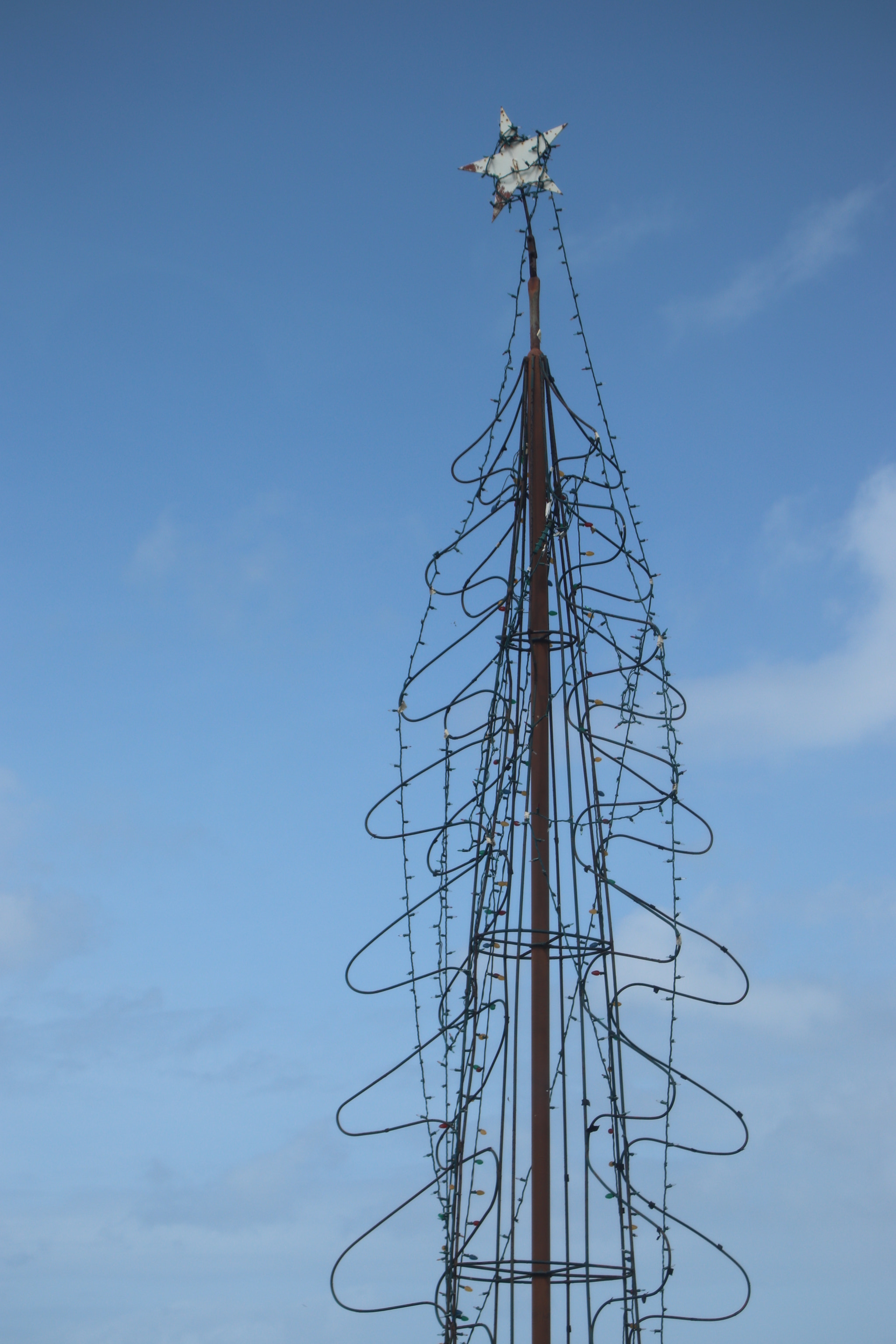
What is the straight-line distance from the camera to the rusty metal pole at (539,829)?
8.06 m

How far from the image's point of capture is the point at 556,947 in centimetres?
858

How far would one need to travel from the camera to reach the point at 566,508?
31.9 feet

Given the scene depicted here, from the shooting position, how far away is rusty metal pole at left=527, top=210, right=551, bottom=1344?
8062 mm

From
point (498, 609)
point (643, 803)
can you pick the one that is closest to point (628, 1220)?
point (643, 803)

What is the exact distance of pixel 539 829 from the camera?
347 inches

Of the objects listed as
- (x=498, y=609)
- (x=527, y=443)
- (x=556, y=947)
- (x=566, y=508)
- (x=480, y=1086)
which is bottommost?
(x=480, y=1086)

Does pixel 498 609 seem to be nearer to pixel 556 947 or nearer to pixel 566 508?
pixel 566 508

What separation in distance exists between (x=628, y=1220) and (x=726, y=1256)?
0.84 metres

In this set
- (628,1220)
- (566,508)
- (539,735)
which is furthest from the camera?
(566,508)

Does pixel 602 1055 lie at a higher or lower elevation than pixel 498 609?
lower

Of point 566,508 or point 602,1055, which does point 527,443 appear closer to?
point 566,508

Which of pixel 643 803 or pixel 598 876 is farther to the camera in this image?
pixel 643 803

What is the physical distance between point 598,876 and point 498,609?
2.11 m

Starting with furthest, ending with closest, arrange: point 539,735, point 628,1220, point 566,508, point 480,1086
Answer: point 566,508
point 539,735
point 480,1086
point 628,1220
